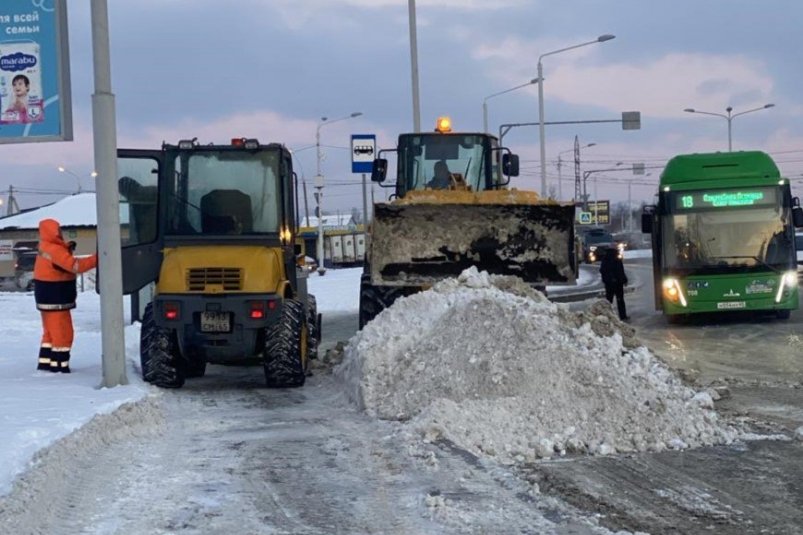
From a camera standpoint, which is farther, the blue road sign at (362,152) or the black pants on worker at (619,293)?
the blue road sign at (362,152)

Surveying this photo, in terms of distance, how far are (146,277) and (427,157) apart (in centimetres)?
632

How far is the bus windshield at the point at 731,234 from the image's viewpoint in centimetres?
1923

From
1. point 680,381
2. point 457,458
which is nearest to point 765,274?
point 680,381

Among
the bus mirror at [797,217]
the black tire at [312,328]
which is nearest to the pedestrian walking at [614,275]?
the bus mirror at [797,217]

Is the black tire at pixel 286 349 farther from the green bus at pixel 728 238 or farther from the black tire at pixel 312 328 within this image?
the green bus at pixel 728 238

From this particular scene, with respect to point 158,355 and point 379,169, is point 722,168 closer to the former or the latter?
point 379,169

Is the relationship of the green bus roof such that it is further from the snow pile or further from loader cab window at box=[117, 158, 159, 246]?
loader cab window at box=[117, 158, 159, 246]

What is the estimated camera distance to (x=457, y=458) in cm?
765

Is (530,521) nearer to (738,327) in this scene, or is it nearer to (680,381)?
(680,381)

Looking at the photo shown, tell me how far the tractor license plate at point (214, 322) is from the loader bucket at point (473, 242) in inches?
125

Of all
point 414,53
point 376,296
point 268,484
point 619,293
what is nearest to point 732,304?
point 619,293

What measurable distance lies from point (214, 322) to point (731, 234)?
11626mm

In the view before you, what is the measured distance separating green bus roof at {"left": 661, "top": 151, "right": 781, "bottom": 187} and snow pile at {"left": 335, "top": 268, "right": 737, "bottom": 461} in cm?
922

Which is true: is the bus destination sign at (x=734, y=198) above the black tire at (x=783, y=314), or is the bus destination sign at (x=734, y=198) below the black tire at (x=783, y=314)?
above
